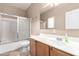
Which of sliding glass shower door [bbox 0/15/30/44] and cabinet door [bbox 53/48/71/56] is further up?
sliding glass shower door [bbox 0/15/30/44]

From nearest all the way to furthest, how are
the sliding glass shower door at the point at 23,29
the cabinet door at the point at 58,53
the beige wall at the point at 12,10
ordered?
the cabinet door at the point at 58,53 → the beige wall at the point at 12,10 → the sliding glass shower door at the point at 23,29

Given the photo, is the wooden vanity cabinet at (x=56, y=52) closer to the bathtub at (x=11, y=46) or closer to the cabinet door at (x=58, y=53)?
the cabinet door at (x=58, y=53)

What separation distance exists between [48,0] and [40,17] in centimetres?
31

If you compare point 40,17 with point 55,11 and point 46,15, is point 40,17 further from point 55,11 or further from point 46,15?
point 55,11

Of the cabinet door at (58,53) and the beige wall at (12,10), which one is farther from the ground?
the beige wall at (12,10)

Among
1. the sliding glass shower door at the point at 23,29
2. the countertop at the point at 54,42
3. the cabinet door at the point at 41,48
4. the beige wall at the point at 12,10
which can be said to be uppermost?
the beige wall at the point at 12,10

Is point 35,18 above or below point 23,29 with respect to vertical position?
above

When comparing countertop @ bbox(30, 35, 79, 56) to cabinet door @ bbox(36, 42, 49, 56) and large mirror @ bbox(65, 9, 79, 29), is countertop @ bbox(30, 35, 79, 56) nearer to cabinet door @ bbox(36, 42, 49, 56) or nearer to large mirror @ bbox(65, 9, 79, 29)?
cabinet door @ bbox(36, 42, 49, 56)

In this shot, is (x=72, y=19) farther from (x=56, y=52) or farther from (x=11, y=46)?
(x=11, y=46)

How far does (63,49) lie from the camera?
1.08 m

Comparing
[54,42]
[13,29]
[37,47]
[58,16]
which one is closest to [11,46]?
[13,29]

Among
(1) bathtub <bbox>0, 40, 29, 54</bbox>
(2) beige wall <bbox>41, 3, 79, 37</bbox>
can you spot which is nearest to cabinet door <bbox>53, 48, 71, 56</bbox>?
(2) beige wall <bbox>41, 3, 79, 37</bbox>

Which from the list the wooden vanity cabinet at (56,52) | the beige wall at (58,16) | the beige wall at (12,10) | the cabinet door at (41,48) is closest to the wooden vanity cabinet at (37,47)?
the cabinet door at (41,48)

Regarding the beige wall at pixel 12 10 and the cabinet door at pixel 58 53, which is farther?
the beige wall at pixel 12 10
